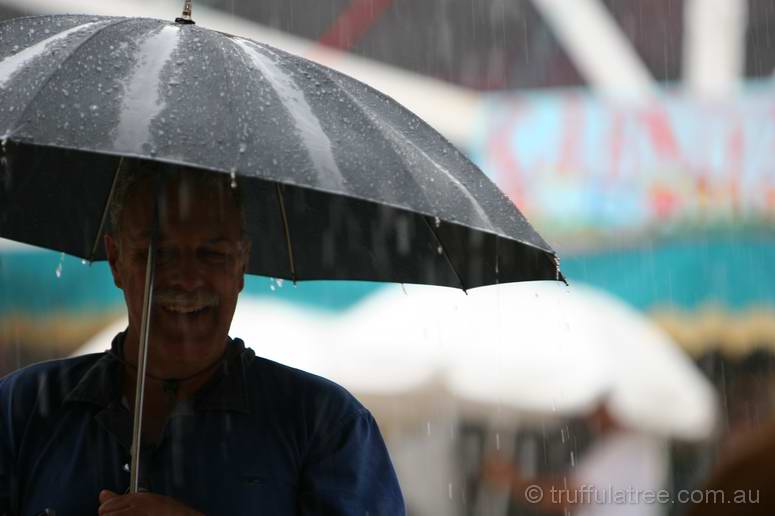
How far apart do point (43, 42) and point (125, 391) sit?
0.76 metres

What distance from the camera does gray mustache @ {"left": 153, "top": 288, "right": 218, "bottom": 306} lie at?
8.41 feet

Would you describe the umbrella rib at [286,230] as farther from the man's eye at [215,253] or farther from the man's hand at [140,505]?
the man's hand at [140,505]

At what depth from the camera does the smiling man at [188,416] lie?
2520mm

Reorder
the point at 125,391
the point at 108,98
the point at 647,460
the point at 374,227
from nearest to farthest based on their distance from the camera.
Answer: the point at 108,98 < the point at 125,391 < the point at 374,227 < the point at 647,460

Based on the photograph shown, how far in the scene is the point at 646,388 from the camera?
6559 millimetres

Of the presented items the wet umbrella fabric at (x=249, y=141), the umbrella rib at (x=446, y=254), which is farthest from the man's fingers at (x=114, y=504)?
the umbrella rib at (x=446, y=254)

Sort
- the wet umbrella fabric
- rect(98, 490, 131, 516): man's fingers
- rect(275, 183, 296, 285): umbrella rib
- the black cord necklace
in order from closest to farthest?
the wet umbrella fabric < rect(98, 490, 131, 516): man's fingers < the black cord necklace < rect(275, 183, 296, 285): umbrella rib

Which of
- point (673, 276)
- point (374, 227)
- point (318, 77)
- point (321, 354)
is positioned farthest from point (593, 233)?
point (318, 77)

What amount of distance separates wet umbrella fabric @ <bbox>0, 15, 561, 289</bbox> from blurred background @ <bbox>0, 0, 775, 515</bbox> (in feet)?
12.4

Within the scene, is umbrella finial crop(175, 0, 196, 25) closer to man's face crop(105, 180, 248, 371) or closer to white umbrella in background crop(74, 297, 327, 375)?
man's face crop(105, 180, 248, 371)

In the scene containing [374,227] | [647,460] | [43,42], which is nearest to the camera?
[43,42]

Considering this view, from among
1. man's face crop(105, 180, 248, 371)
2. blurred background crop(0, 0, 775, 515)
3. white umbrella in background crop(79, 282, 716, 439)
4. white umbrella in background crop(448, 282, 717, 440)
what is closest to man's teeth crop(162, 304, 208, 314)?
man's face crop(105, 180, 248, 371)

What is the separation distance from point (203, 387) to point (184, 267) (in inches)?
10.8

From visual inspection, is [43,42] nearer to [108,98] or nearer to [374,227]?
[108,98]
